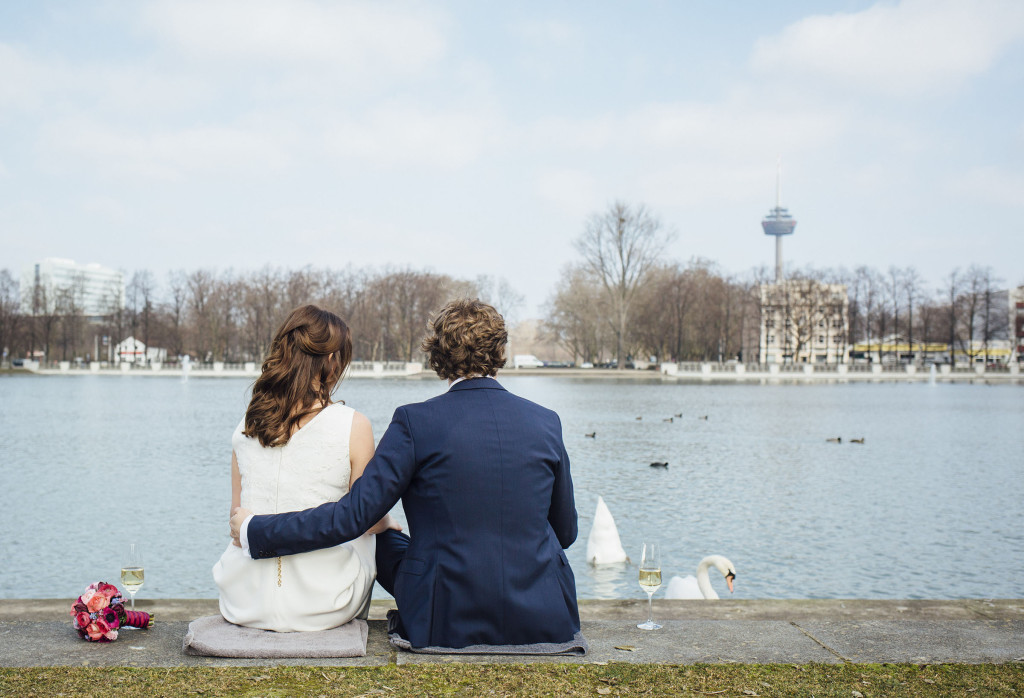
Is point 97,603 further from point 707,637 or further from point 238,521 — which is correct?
point 707,637

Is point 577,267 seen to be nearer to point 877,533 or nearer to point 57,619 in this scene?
point 877,533

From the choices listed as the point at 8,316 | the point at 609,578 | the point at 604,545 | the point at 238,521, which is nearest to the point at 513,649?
the point at 238,521

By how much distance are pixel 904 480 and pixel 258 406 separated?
19.1 meters

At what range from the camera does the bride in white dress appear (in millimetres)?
3693

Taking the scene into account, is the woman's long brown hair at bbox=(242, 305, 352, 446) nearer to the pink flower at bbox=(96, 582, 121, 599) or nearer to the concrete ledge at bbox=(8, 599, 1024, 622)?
the pink flower at bbox=(96, 582, 121, 599)

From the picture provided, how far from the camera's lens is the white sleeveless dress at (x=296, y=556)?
12.2 ft

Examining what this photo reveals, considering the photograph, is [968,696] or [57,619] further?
[57,619]

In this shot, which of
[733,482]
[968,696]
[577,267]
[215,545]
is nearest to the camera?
[968,696]

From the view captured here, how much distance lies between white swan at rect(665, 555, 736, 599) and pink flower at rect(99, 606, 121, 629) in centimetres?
530

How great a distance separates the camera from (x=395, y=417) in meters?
3.52

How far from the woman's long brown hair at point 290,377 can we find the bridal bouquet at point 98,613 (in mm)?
894

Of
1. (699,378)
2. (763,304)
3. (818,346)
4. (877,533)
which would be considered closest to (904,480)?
(877,533)

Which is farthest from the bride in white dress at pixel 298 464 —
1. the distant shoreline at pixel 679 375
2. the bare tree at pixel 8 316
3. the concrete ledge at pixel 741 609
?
the bare tree at pixel 8 316

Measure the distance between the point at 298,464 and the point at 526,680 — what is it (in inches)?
48.8
